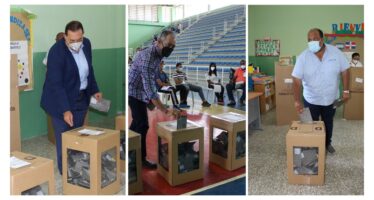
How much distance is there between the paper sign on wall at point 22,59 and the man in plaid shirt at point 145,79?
78.4 inches

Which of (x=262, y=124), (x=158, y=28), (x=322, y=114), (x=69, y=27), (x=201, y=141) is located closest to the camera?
(x=158, y=28)

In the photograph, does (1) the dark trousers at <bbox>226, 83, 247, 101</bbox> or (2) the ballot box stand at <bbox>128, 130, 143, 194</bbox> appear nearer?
(1) the dark trousers at <bbox>226, 83, 247, 101</bbox>

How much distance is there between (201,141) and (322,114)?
60.2 inches

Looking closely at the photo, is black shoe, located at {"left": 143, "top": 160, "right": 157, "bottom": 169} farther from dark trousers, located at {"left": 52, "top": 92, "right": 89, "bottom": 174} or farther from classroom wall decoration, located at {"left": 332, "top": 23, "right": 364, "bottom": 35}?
classroom wall decoration, located at {"left": 332, "top": 23, "right": 364, "bottom": 35}

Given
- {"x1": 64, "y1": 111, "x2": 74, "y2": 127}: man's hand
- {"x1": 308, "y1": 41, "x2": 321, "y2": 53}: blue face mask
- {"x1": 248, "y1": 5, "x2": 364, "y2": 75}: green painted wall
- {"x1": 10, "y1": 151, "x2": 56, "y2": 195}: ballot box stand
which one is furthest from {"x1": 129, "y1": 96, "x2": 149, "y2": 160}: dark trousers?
{"x1": 248, "y1": 5, "x2": 364, "y2": 75}: green painted wall

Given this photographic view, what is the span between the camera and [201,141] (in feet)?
7.87

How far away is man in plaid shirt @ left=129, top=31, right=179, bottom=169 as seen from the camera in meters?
1.99

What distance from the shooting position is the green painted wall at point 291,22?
601 centimetres

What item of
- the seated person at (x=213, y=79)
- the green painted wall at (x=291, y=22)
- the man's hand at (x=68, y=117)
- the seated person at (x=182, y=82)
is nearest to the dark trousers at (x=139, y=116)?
the seated person at (x=182, y=82)

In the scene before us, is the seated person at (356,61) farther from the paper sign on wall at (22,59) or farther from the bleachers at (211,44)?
the paper sign on wall at (22,59)

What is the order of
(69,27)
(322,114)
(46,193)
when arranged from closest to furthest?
(46,193) → (69,27) → (322,114)

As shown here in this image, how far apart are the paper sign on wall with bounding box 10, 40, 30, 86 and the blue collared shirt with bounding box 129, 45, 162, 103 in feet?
6.58
